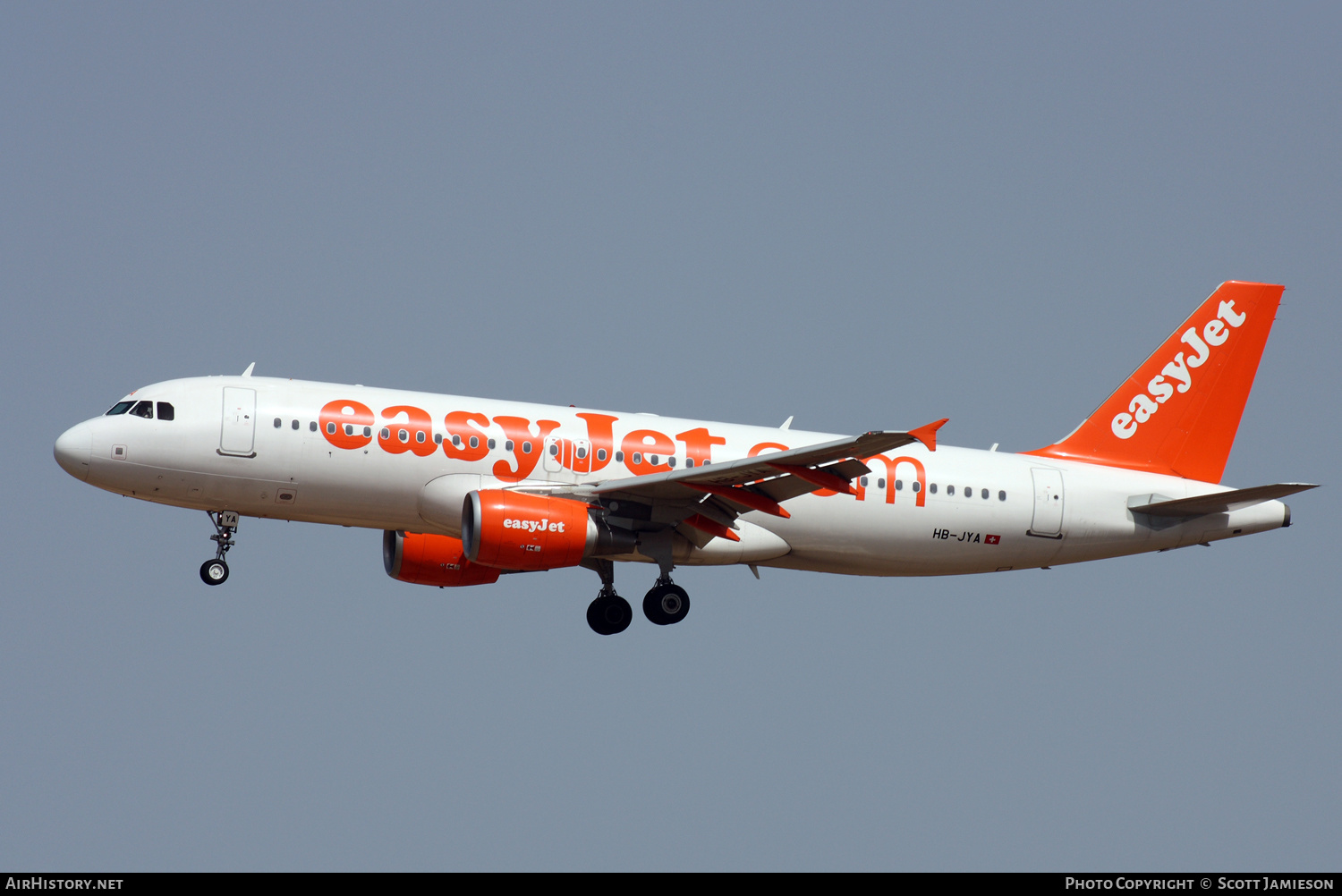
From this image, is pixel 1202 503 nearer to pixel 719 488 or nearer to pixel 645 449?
pixel 719 488

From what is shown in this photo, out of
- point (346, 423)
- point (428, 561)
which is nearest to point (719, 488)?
point (346, 423)

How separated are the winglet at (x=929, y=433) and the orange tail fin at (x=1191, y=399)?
→ 10.6 meters

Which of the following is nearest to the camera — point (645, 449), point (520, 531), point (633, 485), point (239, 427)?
point (520, 531)

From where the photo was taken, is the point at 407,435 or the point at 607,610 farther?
the point at 607,610

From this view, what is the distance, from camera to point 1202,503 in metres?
37.6

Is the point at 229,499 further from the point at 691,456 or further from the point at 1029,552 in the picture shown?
the point at 1029,552

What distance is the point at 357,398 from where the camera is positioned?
3434 cm

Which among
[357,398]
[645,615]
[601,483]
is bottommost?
[645,615]

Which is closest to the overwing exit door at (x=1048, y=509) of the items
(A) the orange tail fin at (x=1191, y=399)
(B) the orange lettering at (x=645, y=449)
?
(A) the orange tail fin at (x=1191, y=399)

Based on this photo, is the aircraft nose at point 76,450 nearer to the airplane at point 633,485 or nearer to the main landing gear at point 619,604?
the airplane at point 633,485

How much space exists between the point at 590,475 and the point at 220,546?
25.9ft

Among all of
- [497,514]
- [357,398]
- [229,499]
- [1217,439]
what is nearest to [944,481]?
[1217,439]

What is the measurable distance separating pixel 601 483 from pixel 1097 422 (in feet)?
43.7

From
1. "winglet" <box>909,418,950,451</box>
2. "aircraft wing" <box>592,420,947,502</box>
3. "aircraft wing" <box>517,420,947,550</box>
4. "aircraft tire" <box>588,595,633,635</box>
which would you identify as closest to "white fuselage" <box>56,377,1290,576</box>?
"aircraft wing" <box>517,420,947,550</box>
